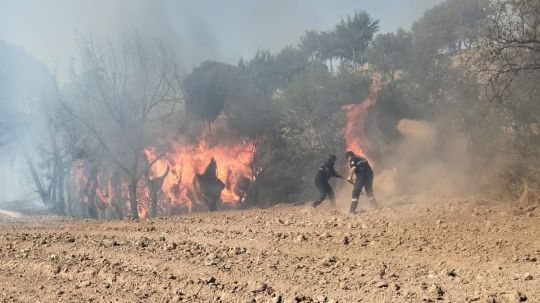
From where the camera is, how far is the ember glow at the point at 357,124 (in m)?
22.5

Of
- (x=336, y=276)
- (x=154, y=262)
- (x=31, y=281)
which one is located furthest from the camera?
(x=154, y=262)

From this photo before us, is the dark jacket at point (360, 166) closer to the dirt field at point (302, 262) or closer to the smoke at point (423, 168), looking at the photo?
the smoke at point (423, 168)

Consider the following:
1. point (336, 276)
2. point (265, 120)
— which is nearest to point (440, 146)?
point (265, 120)

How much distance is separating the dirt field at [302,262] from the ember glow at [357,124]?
13078 millimetres

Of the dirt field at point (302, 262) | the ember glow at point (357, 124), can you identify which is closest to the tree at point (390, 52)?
the ember glow at point (357, 124)

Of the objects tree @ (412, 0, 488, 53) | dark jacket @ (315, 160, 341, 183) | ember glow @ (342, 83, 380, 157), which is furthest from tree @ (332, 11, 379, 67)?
dark jacket @ (315, 160, 341, 183)

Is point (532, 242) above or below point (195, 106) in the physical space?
below

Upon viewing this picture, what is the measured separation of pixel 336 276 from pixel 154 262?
98.5 inches

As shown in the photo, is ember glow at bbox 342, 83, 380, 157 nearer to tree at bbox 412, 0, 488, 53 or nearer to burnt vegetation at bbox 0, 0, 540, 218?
burnt vegetation at bbox 0, 0, 540, 218

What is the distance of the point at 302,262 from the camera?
5.92 m

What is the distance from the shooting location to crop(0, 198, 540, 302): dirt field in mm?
4633

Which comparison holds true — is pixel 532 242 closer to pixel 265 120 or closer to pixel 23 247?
pixel 23 247

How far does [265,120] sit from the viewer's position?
2477 cm

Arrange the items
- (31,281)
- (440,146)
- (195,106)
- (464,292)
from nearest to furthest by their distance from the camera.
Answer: (464,292) < (31,281) < (440,146) < (195,106)
